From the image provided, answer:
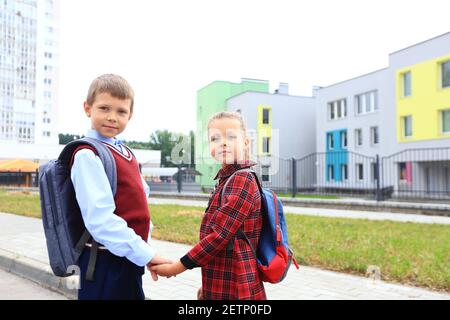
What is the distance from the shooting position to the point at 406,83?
26562 mm

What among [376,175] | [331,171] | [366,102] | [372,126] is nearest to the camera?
[376,175]

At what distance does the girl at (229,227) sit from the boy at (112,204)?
154 millimetres

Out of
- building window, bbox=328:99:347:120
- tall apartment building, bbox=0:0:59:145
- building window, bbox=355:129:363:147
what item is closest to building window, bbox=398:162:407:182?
building window, bbox=355:129:363:147

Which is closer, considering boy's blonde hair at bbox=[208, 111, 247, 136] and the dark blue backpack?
the dark blue backpack

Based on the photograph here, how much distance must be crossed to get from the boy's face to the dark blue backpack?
111 mm

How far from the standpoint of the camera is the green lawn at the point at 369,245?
4.71 m

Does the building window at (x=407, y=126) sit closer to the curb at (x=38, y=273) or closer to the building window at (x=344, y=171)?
the building window at (x=344, y=171)

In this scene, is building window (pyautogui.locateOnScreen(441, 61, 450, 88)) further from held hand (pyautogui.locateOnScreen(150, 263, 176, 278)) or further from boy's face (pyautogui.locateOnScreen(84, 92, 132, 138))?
held hand (pyautogui.locateOnScreen(150, 263, 176, 278))

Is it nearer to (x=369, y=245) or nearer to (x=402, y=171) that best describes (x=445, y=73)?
(x=402, y=171)

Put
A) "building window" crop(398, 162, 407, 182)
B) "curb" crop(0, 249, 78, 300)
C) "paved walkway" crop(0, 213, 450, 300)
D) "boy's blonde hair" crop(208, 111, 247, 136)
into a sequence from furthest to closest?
1. "building window" crop(398, 162, 407, 182)
2. "curb" crop(0, 249, 78, 300)
3. "paved walkway" crop(0, 213, 450, 300)
4. "boy's blonde hair" crop(208, 111, 247, 136)

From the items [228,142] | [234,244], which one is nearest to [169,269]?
[234,244]

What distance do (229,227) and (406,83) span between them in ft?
91.4

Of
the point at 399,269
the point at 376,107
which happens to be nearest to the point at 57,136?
the point at 376,107

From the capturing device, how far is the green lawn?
4715 mm
